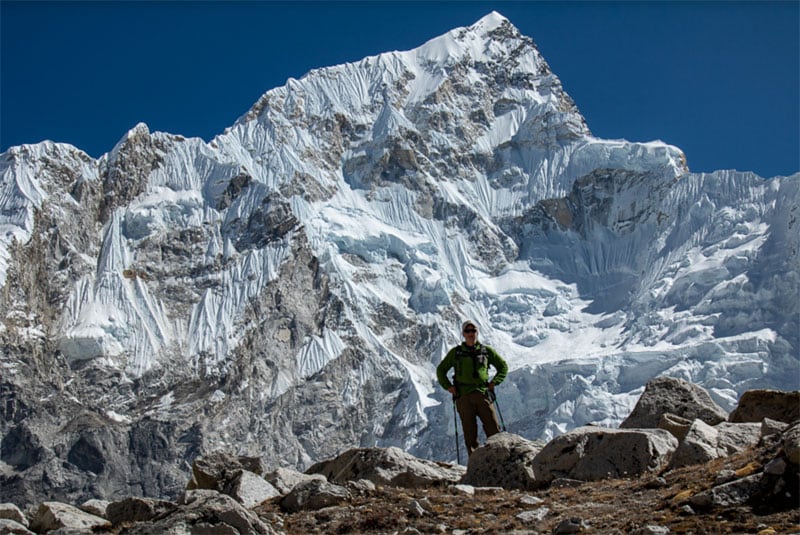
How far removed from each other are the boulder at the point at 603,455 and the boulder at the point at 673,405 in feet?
7.76

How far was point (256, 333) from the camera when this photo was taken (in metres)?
182

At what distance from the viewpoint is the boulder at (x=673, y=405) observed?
66.8 feet

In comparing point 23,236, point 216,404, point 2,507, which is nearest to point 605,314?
point 216,404

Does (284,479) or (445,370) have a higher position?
(445,370)

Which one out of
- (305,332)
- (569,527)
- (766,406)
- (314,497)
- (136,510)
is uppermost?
(305,332)

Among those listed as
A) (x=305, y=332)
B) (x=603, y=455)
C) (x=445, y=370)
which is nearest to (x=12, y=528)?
(x=445, y=370)

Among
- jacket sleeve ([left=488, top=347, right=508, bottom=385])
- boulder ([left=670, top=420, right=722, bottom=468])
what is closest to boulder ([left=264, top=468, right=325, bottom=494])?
jacket sleeve ([left=488, top=347, right=508, bottom=385])

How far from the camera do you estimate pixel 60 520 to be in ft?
57.7

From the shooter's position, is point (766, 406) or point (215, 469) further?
point (215, 469)

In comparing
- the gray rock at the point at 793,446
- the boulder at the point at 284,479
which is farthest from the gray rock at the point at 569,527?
the boulder at the point at 284,479

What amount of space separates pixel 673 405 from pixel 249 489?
289 inches

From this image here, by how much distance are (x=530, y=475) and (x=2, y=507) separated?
8.68 metres

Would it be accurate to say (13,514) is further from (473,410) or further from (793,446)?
(793,446)

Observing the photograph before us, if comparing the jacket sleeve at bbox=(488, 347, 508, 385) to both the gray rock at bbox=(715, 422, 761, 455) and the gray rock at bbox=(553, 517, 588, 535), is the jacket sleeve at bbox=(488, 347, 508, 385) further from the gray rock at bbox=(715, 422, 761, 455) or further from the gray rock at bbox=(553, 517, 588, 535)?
the gray rock at bbox=(553, 517, 588, 535)
